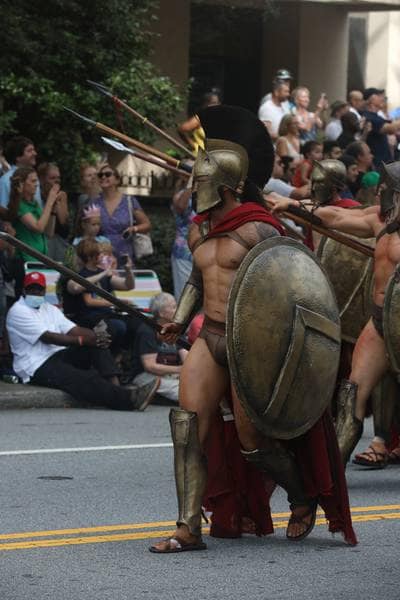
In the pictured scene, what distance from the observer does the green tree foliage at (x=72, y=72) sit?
1611 cm

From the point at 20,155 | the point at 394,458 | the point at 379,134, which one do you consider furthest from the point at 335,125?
the point at 394,458

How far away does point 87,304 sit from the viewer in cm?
1339

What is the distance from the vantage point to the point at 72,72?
54.5ft

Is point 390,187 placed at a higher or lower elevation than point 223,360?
higher

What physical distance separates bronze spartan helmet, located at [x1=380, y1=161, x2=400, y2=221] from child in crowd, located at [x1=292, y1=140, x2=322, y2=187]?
467 centimetres

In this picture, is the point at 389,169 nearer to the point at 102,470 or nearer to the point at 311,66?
the point at 102,470

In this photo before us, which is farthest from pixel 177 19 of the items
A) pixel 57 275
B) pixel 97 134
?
pixel 57 275

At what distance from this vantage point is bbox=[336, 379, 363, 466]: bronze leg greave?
8922mm

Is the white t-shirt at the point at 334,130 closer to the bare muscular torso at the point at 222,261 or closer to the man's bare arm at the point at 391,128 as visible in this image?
the man's bare arm at the point at 391,128

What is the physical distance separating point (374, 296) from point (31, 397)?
440cm

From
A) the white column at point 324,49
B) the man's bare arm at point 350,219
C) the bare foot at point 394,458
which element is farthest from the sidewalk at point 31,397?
the white column at point 324,49

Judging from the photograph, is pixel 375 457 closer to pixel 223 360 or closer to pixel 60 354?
pixel 223 360

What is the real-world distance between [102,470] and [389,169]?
2460mm

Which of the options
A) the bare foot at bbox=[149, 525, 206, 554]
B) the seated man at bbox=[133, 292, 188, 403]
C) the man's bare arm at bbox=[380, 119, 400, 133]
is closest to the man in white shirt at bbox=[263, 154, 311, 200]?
the seated man at bbox=[133, 292, 188, 403]
